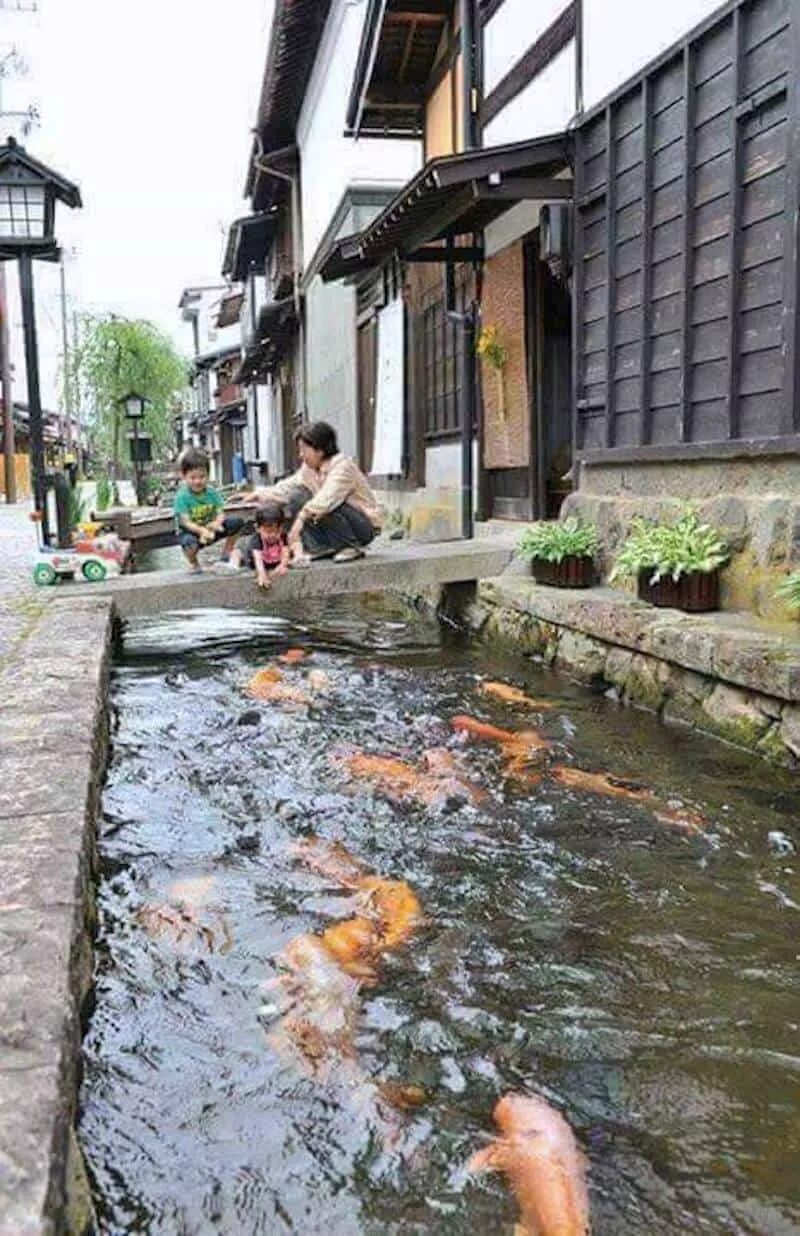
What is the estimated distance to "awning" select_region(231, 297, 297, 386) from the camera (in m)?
26.3

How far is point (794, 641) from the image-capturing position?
18.4 feet

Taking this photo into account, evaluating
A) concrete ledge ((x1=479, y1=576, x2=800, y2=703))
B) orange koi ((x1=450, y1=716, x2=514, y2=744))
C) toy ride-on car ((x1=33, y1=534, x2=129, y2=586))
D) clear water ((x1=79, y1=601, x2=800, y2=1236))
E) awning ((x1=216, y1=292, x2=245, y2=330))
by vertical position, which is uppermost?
awning ((x1=216, y1=292, x2=245, y2=330))

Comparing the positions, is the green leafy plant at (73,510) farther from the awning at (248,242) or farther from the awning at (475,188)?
the awning at (248,242)

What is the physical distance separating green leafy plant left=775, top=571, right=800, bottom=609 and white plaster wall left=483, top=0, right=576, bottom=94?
6244 millimetres

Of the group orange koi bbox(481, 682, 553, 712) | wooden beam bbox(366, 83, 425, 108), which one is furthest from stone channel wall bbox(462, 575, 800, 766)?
wooden beam bbox(366, 83, 425, 108)

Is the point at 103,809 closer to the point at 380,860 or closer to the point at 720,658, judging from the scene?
the point at 380,860

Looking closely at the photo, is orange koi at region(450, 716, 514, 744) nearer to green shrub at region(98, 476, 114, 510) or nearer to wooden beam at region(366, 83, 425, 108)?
wooden beam at region(366, 83, 425, 108)

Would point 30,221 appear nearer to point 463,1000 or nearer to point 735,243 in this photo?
point 735,243

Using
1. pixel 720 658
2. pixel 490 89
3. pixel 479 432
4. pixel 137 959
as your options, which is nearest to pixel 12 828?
pixel 137 959

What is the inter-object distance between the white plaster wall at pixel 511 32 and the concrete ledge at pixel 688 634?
17.4 feet

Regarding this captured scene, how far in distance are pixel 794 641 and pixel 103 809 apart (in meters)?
3.57

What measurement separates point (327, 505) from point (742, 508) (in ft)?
13.8

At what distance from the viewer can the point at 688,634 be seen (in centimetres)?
616

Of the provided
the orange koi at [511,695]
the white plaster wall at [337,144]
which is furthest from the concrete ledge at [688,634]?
the white plaster wall at [337,144]
